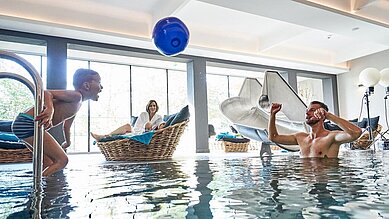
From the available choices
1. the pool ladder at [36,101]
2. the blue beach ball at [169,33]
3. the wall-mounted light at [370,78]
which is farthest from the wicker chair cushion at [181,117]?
the wall-mounted light at [370,78]

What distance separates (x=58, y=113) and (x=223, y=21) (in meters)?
5.10

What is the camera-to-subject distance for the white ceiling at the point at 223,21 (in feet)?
18.8

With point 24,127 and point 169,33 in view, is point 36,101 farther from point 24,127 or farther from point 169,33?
point 169,33

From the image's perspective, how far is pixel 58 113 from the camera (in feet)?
9.30

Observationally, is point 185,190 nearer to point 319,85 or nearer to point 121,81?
point 121,81

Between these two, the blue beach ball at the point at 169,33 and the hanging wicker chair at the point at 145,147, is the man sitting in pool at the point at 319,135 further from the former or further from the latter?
the hanging wicker chair at the point at 145,147

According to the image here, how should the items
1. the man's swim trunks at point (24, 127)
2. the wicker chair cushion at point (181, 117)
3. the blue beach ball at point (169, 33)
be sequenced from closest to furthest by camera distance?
the man's swim trunks at point (24, 127)
the blue beach ball at point (169, 33)
the wicker chair cushion at point (181, 117)

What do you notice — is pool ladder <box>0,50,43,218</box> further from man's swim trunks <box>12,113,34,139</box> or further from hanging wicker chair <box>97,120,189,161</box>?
hanging wicker chair <box>97,120,189,161</box>

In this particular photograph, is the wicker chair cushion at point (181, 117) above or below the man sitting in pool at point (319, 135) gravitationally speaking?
above

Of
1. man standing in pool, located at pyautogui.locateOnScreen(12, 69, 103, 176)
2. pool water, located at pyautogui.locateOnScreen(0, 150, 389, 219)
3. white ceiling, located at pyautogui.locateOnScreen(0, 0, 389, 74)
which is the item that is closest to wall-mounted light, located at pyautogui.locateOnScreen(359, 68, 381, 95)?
white ceiling, located at pyautogui.locateOnScreen(0, 0, 389, 74)

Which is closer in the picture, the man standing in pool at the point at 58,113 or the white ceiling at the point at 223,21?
the man standing in pool at the point at 58,113

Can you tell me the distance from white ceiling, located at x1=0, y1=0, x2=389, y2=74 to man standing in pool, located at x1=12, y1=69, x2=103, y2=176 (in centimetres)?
300

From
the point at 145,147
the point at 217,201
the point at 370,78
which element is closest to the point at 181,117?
the point at 145,147

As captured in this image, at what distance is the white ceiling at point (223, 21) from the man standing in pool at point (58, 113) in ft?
9.84
